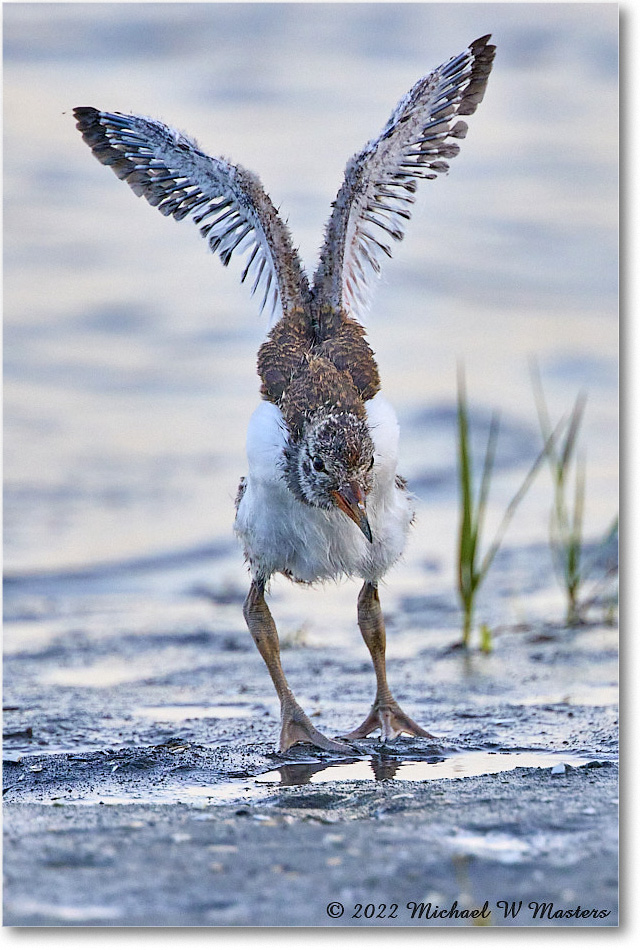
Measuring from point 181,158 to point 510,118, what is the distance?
3.27 m

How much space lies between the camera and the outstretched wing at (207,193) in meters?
5.43

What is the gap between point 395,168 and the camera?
5.44 meters

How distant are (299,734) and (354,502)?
129 centimetres

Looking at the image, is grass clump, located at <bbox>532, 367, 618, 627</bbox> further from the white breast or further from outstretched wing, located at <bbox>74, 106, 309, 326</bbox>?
outstretched wing, located at <bbox>74, 106, 309, 326</bbox>

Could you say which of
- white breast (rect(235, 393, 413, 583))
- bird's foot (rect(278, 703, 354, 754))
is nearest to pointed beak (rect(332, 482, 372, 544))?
white breast (rect(235, 393, 413, 583))

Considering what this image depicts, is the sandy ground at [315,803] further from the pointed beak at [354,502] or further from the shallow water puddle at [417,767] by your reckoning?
the pointed beak at [354,502]

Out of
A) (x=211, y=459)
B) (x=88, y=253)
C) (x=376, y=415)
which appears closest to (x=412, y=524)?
(x=376, y=415)

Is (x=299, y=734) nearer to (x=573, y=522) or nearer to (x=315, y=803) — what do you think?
(x=315, y=803)

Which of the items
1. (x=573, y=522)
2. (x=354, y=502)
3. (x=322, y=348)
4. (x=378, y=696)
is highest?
(x=322, y=348)

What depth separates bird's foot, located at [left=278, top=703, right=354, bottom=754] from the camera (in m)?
5.34

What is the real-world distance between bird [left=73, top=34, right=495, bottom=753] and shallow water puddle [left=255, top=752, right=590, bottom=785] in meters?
0.27

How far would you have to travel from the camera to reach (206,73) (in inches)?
269

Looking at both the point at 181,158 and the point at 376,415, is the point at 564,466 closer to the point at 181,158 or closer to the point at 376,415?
the point at 376,415

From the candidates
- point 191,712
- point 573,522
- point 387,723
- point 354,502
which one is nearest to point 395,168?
point 354,502
